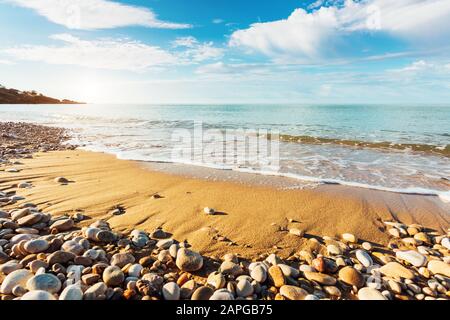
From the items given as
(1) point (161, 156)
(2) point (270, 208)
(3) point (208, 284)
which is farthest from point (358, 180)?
(1) point (161, 156)

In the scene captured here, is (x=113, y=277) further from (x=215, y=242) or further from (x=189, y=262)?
(x=215, y=242)

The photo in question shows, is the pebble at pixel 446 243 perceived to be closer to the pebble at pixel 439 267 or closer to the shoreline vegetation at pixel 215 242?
the shoreline vegetation at pixel 215 242

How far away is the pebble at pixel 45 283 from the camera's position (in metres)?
1.78

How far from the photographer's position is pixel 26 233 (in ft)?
8.57

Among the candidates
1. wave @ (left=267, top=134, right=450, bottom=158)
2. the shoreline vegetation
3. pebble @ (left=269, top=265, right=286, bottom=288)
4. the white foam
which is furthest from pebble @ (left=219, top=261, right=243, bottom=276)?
wave @ (left=267, top=134, right=450, bottom=158)

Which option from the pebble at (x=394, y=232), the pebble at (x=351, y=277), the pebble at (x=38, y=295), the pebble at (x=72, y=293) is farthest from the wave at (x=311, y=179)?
the pebble at (x=38, y=295)

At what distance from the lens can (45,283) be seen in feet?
5.90

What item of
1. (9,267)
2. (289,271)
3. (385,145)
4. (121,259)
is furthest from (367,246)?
(385,145)

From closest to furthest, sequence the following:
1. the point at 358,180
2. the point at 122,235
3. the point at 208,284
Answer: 1. the point at 208,284
2. the point at 122,235
3. the point at 358,180

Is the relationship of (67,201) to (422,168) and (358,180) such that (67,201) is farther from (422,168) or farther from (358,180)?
(422,168)

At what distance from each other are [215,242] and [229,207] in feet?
3.24

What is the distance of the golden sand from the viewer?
2.92 meters

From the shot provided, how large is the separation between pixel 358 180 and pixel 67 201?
536 centimetres
